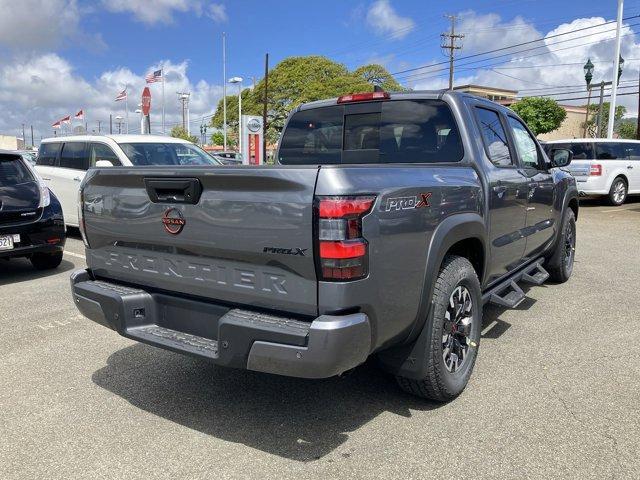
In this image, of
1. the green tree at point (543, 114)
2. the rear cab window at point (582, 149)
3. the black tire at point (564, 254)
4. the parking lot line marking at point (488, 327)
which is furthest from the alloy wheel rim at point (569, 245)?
the green tree at point (543, 114)

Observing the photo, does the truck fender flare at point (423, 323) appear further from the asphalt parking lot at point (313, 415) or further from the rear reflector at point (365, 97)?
the rear reflector at point (365, 97)

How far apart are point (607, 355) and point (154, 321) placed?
326cm

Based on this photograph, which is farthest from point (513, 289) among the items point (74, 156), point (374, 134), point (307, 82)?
point (307, 82)

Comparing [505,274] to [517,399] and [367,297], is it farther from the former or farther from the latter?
[367,297]

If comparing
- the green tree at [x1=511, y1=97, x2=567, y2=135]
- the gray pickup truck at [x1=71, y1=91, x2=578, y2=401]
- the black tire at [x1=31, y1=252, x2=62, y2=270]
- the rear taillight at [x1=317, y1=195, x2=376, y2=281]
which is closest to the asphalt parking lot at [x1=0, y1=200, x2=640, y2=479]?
the gray pickup truck at [x1=71, y1=91, x2=578, y2=401]

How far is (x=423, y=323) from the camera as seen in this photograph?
2.89 m

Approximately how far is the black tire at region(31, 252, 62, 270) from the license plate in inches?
33.7

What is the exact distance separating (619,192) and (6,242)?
571 inches

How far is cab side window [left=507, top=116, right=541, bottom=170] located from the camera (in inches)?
181

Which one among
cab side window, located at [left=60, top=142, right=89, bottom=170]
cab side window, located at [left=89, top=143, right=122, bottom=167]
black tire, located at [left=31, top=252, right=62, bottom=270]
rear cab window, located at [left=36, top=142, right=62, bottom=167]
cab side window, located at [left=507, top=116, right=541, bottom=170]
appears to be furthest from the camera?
rear cab window, located at [left=36, top=142, right=62, bottom=167]

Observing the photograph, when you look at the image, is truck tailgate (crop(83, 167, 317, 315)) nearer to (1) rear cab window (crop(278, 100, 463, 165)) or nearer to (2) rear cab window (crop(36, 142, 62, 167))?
(1) rear cab window (crop(278, 100, 463, 165))

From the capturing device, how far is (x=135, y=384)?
11.8ft

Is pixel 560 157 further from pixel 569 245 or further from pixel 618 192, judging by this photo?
pixel 618 192

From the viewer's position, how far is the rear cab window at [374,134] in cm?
378
